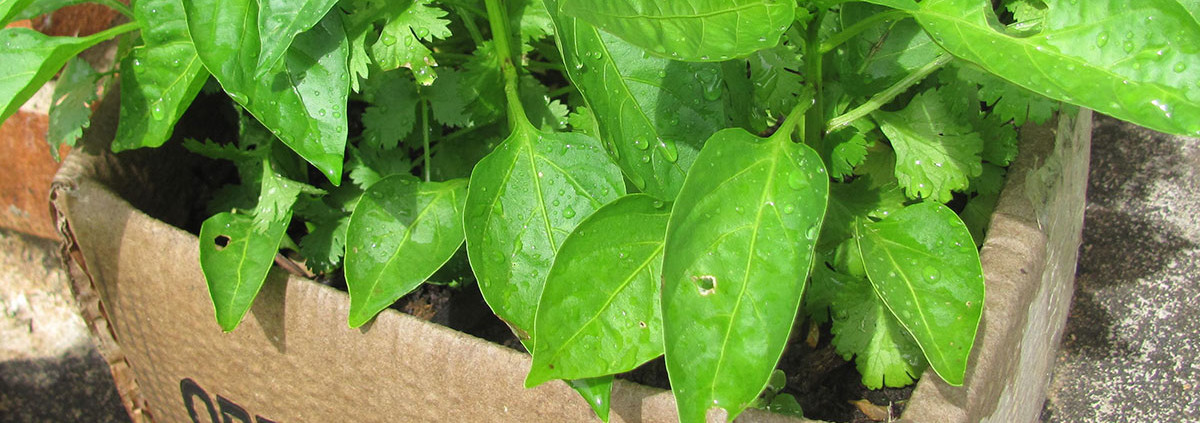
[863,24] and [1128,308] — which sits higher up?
[863,24]

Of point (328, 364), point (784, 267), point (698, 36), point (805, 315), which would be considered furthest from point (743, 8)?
point (328, 364)

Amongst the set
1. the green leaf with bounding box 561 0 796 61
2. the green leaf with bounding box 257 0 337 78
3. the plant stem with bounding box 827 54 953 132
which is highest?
the green leaf with bounding box 561 0 796 61

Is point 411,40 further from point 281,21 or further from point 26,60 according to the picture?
point 26,60

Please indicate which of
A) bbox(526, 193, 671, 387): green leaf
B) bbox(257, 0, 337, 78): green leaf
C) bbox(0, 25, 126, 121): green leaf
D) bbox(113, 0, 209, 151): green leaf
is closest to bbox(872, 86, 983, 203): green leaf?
bbox(526, 193, 671, 387): green leaf

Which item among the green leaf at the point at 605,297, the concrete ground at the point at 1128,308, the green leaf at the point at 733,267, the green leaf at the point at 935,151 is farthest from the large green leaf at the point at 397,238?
the concrete ground at the point at 1128,308

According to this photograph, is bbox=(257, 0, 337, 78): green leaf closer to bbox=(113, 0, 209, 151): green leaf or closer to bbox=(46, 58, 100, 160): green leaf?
bbox=(113, 0, 209, 151): green leaf

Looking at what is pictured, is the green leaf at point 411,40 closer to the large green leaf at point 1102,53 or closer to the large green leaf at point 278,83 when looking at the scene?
the large green leaf at point 278,83

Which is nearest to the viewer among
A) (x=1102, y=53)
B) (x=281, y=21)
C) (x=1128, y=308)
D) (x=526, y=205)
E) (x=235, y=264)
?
(x=1102, y=53)

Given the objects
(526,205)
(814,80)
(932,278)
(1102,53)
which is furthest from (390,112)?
(1102,53)
